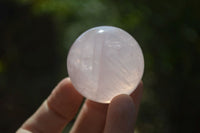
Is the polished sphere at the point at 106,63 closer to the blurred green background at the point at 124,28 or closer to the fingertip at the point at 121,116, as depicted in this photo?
the fingertip at the point at 121,116

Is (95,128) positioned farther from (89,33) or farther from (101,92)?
(89,33)

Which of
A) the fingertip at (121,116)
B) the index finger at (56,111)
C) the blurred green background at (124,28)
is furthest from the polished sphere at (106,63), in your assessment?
the blurred green background at (124,28)

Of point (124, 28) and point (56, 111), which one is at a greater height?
point (124, 28)

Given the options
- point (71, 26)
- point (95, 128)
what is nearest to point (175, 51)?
point (95, 128)

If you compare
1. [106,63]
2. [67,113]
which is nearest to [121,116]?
[106,63]

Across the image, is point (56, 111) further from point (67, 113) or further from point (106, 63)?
point (106, 63)

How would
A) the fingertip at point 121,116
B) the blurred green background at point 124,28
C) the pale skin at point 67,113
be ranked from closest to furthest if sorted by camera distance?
1. the fingertip at point 121,116
2. the pale skin at point 67,113
3. the blurred green background at point 124,28

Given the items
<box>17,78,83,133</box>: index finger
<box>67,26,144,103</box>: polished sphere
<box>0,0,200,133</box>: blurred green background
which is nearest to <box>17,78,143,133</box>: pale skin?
<box>17,78,83,133</box>: index finger

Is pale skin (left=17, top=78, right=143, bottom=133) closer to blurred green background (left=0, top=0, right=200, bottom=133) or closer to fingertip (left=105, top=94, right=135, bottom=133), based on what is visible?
fingertip (left=105, top=94, right=135, bottom=133)

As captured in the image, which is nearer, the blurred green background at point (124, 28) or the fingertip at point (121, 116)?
the fingertip at point (121, 116)
